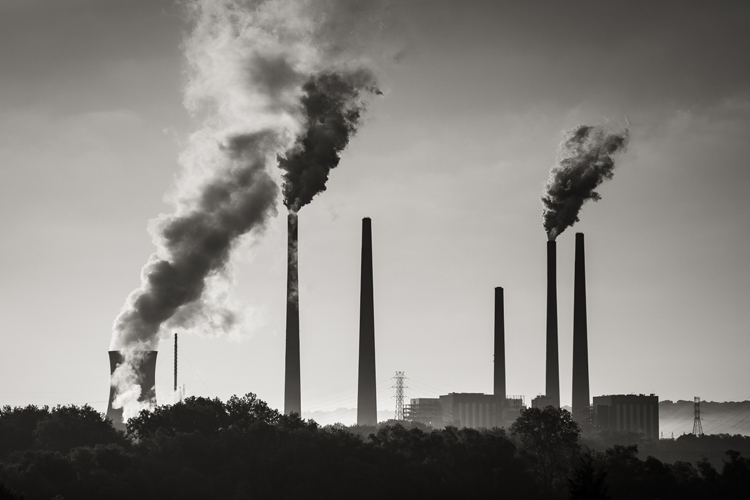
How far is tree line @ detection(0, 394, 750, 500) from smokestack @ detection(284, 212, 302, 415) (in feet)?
24.4

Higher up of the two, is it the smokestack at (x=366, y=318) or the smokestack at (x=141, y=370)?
the smokestack at (x=366, y=318)

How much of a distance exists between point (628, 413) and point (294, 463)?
9963 cm

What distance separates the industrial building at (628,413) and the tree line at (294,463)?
6848 centimetres

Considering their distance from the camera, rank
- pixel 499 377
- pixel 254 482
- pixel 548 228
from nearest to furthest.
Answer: pixel 254 482 → pixel 548 228 → pixel 499 377

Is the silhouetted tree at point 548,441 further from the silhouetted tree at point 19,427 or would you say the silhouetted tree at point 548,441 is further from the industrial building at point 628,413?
the industrial building at point 628,413

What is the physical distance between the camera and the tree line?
212 feet

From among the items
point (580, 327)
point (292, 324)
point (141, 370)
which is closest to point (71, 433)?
point (141, 370)

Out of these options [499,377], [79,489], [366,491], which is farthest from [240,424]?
[499,377]

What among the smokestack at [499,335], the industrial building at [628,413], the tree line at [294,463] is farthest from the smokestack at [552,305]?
the tree line at [294,463]

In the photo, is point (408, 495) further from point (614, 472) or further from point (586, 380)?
point (586, 380)

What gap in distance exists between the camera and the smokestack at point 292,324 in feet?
324

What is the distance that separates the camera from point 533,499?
72.1 metres

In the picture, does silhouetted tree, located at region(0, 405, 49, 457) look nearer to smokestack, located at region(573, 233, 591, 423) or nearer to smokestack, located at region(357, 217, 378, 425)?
smokestack, located at region(357, 217, 378, 425)

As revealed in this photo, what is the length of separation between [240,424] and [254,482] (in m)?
17.0
